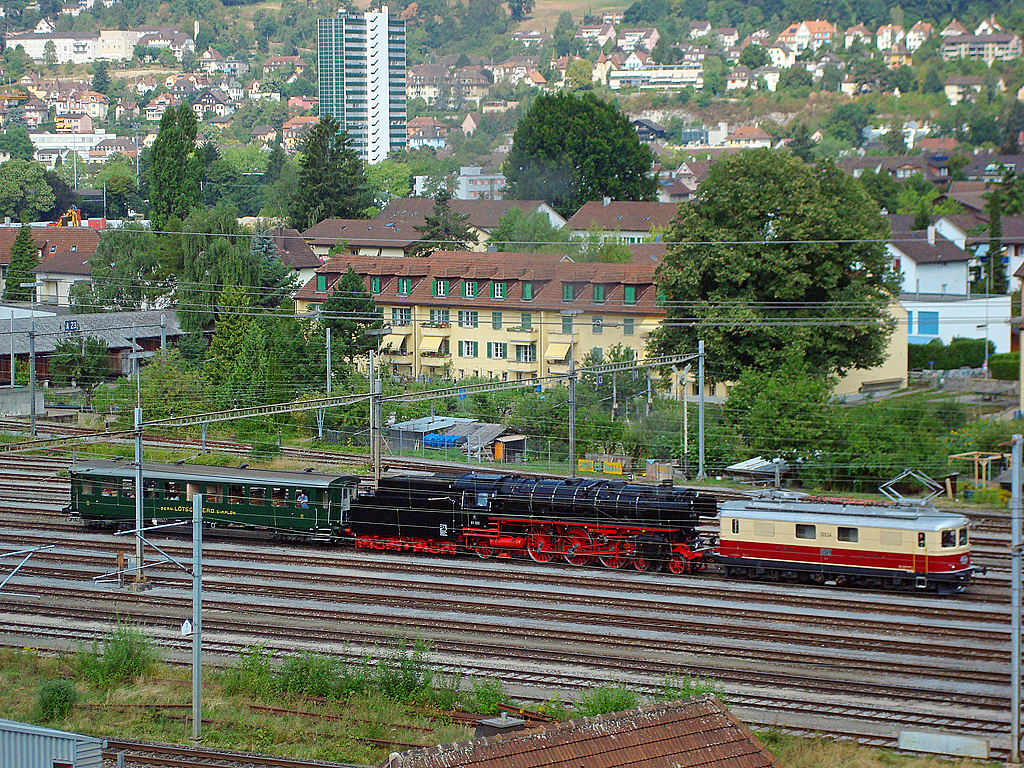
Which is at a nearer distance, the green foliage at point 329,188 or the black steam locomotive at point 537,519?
the black steam locomotive at point 537,519

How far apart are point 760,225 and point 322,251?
168 ft

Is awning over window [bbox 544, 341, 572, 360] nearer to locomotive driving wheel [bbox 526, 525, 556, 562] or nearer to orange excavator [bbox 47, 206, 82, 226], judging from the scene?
locomotive driving wheel [bbox 526, 525, 556, 562]

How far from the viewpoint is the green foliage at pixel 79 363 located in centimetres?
5725

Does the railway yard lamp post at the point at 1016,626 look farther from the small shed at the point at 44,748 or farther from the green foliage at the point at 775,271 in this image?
the green foliage at the point at 775,271

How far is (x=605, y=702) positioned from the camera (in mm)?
19250

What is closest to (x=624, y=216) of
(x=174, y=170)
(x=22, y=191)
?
(x=174, y=170)

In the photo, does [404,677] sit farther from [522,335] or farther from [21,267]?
[21,267]

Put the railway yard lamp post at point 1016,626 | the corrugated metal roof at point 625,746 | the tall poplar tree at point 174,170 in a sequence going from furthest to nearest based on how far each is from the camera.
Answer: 1. the tall poplar tree at point 174,170
2. the railway yard lamp post at point 1016,626
3. the corrugated metal roof at point 625,746

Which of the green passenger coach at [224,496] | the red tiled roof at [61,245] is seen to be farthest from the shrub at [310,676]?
the red tiled roof at [61,245]

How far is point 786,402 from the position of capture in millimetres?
40531

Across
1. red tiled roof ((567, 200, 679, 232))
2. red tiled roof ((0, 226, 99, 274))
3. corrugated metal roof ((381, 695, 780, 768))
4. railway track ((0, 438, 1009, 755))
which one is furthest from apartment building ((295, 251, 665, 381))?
corrugated metal roof ((381, 695, 780, 768))

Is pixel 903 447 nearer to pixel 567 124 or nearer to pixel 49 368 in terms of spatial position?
pixel 49 368

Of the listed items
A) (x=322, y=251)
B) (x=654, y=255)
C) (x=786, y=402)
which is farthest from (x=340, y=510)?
(x=322, y=251)

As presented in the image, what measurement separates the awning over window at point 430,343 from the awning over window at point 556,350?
19.4 ft
